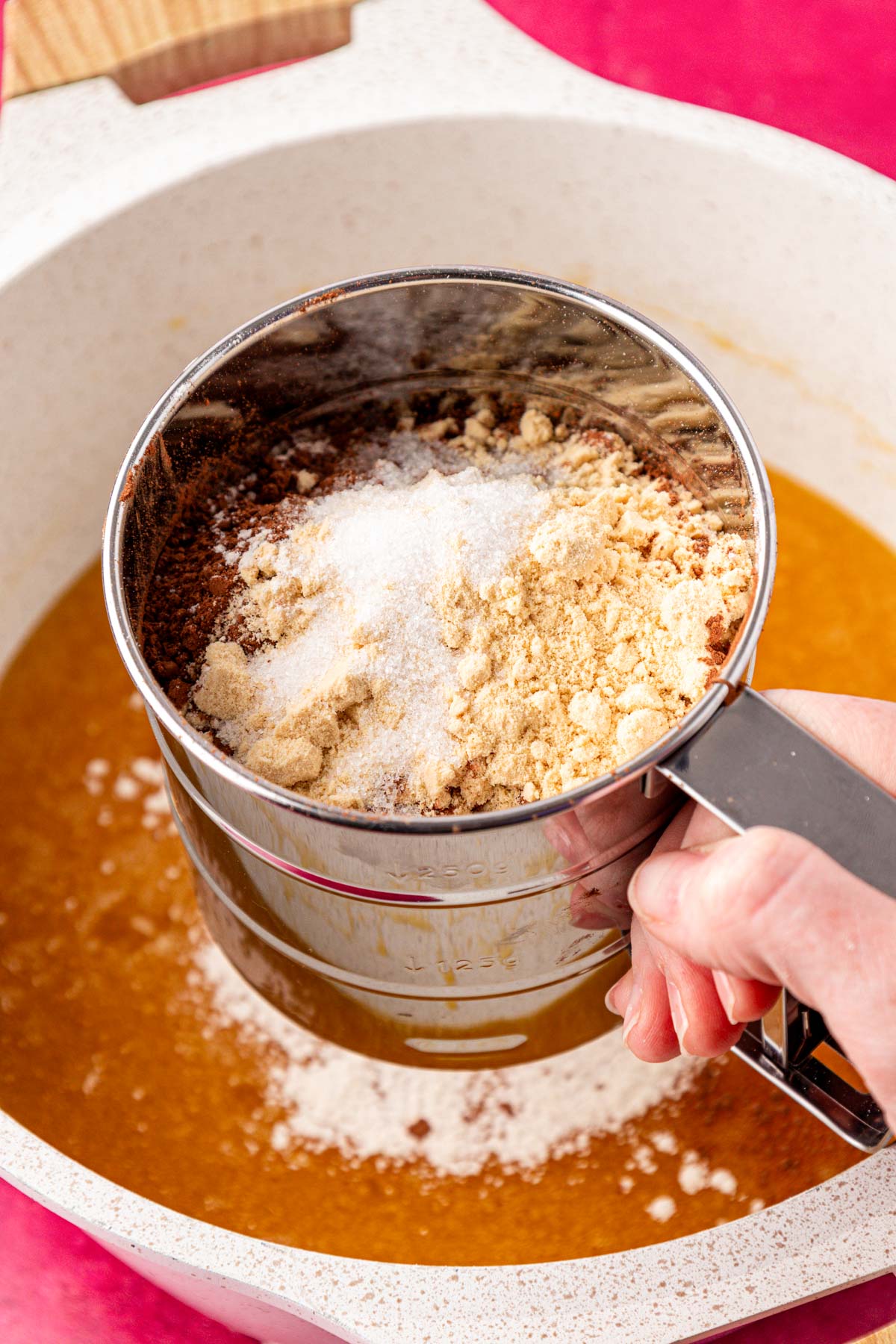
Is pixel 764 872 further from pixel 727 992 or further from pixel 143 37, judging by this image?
pixel 143 37

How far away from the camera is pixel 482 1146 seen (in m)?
0.88

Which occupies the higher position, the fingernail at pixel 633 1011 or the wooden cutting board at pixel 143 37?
the wooden cutting board at pixel 143 37

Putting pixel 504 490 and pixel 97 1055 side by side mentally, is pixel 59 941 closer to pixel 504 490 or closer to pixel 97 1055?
pixel 97 1055

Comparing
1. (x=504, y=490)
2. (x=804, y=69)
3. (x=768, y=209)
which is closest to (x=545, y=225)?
(x=768, y=209)

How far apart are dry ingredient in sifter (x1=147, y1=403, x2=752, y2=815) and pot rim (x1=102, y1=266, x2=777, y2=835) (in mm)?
35

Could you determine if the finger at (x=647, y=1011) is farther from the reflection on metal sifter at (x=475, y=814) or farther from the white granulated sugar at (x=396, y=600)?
the white granulated sugar at (x=396, y=600)

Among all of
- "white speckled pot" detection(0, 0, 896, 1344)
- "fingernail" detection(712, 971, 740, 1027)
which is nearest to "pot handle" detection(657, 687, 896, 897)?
"fingernail" detection(712, 971, 740, 1027)

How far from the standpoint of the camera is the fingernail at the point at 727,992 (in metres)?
0.68

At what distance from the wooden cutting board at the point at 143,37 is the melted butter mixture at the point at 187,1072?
1.72ft

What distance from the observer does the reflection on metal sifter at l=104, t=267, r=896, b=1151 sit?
626 mm

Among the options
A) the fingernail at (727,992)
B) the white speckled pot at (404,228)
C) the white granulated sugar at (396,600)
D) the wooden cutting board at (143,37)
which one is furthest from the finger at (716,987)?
the wooden cutting board at (143,37)

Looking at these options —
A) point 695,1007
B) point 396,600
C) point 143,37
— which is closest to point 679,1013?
point 695,1007

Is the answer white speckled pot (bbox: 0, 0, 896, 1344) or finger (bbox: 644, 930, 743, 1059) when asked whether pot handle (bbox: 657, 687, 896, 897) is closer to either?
finger (bbox: 644, 930, 743, 1059)

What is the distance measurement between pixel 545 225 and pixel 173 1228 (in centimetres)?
90
